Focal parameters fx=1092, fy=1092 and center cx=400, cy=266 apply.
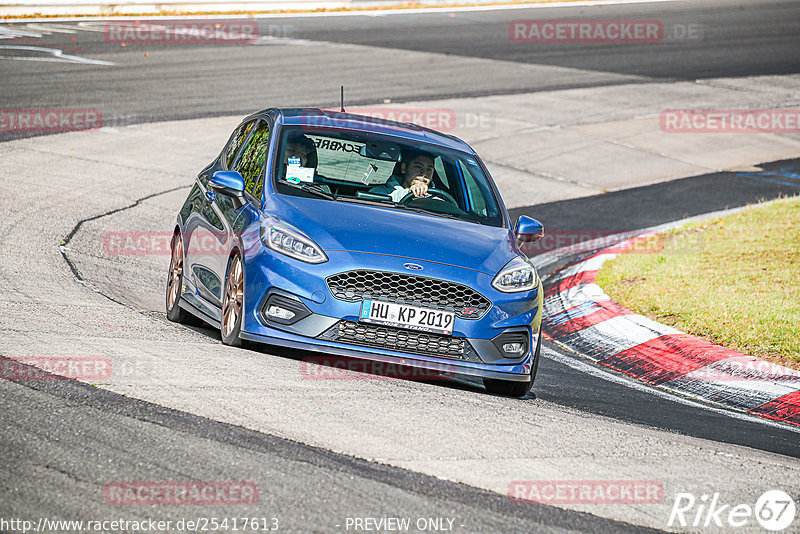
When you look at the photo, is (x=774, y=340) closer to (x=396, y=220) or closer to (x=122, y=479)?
(x=396, y=220)

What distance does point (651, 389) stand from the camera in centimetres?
801

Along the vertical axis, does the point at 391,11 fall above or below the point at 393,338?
above

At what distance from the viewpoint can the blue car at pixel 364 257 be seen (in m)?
6.66

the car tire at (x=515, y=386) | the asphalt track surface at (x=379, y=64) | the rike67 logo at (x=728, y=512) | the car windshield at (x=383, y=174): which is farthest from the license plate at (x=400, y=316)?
the asphalt track surface at (x=379, y=64)

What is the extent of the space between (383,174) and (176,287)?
1850 millimetres

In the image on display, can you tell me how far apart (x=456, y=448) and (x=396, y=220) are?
2.35 m

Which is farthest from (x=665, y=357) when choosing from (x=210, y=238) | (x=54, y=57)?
(x=54, y=57)

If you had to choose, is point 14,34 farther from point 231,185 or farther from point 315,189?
→ point 315,189

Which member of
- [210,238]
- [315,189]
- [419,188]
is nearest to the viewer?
[315,189]

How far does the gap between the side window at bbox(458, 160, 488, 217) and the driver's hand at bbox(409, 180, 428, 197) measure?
37cm

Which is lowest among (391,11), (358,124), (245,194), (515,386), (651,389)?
(651,389)

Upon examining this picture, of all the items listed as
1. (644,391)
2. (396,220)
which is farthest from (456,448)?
(644,391)

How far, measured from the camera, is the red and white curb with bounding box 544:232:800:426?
7785mm

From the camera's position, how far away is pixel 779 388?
25.7 ft
